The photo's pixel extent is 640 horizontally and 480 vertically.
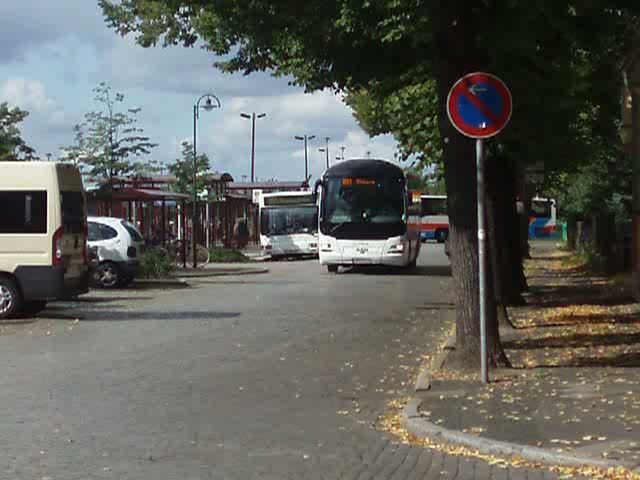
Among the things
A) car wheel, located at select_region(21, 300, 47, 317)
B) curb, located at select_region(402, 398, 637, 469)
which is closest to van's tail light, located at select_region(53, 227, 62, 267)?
car wheel, located at select_region(21, 300, 47, 317)

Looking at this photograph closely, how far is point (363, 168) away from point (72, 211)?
18.9 meters

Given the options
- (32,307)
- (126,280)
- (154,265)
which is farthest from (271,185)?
(32,307)

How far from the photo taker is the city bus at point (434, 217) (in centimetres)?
8223

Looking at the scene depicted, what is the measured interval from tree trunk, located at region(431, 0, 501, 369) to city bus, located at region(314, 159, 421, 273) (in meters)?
24.5

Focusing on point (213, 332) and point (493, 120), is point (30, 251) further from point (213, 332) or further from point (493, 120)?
point (493, 120)

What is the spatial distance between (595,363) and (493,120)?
10.2 feet

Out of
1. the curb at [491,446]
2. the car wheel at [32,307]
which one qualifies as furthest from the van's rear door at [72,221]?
the curb at [491,446]

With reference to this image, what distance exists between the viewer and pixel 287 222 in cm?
5231

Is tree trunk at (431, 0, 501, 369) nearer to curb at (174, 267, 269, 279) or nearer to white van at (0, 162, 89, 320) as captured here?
white van at (0, 162, 89, 320)

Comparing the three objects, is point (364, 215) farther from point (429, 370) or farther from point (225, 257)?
point (429, 370)

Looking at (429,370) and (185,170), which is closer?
(429,370)

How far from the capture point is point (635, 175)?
26.3 meters

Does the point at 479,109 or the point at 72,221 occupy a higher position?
the point at 479,109

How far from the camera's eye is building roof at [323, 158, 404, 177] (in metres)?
39.2
